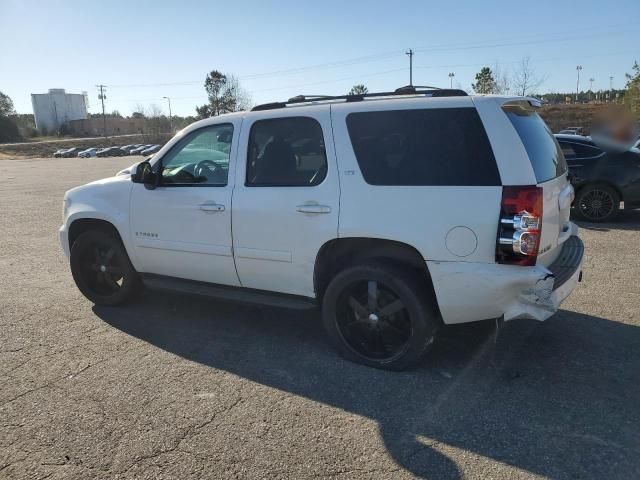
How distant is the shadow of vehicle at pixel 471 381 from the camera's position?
2.84 meters

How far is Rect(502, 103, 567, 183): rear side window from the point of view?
3429 mm

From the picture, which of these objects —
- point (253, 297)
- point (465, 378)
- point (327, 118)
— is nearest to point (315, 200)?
point (327, 118)

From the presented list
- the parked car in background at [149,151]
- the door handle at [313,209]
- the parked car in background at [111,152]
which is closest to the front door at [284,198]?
the door handle at [313,209]

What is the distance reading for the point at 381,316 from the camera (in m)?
3.77

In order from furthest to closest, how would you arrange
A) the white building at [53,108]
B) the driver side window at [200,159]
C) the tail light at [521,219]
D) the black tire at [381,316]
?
the white building at [53,108]
the driver side window at [200,159]
the black tire at [381,316]
the tail light at [521,219]

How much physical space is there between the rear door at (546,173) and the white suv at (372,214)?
16 millimetres

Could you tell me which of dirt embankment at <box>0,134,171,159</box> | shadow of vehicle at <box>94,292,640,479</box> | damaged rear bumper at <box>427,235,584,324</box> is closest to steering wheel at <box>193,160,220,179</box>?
shadow of vehicle at <box>94,292,640,479</box>

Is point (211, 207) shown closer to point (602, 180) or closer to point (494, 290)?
point (494, 290)

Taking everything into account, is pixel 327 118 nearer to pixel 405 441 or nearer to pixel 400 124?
pixel 400 124

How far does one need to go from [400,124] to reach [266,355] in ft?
6.90

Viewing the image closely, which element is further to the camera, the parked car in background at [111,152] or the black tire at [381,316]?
the parked car in background at [111,152]

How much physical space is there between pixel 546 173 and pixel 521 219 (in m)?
0.55

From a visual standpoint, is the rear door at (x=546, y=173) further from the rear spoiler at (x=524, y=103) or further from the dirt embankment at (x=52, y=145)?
the dirt embankment at (x=52, y=145)

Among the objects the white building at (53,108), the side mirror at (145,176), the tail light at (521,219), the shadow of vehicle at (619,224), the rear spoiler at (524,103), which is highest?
the white building at (53,108)
